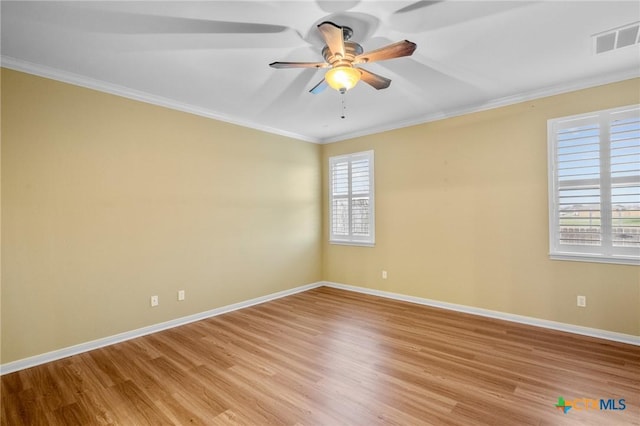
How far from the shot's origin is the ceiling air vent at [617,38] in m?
2.36

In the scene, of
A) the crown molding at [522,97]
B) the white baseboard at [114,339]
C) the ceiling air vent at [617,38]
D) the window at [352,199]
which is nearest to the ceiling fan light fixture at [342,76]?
the ceiling air vent at [617,38]

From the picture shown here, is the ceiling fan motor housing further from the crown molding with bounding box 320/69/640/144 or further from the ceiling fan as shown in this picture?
the crown molding with bounding box 320/69/640/144

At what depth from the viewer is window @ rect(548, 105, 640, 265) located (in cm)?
306

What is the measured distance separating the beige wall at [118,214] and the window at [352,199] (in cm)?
122

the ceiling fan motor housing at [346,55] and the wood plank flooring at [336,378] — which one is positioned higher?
the ceiling fan motor housing at [346,55]

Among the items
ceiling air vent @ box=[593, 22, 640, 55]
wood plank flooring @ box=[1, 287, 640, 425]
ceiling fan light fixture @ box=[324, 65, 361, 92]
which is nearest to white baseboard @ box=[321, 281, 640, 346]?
wood plank flooring @ box=[1, 287, 640, 425]

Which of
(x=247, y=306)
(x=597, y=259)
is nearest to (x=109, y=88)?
(x=247, y=306)

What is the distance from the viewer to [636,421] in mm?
1978

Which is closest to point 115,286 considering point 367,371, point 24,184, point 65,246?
point 65,246

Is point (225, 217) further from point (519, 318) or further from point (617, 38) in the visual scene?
point (617, 38)

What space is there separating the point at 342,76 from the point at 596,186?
9.94 feet

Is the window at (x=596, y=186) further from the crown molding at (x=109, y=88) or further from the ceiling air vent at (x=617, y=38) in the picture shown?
the crown molding at (x=109, y=88)

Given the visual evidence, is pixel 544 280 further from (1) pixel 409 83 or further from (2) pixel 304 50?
(2) pixel 304 50

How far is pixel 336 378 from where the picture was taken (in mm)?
2531
